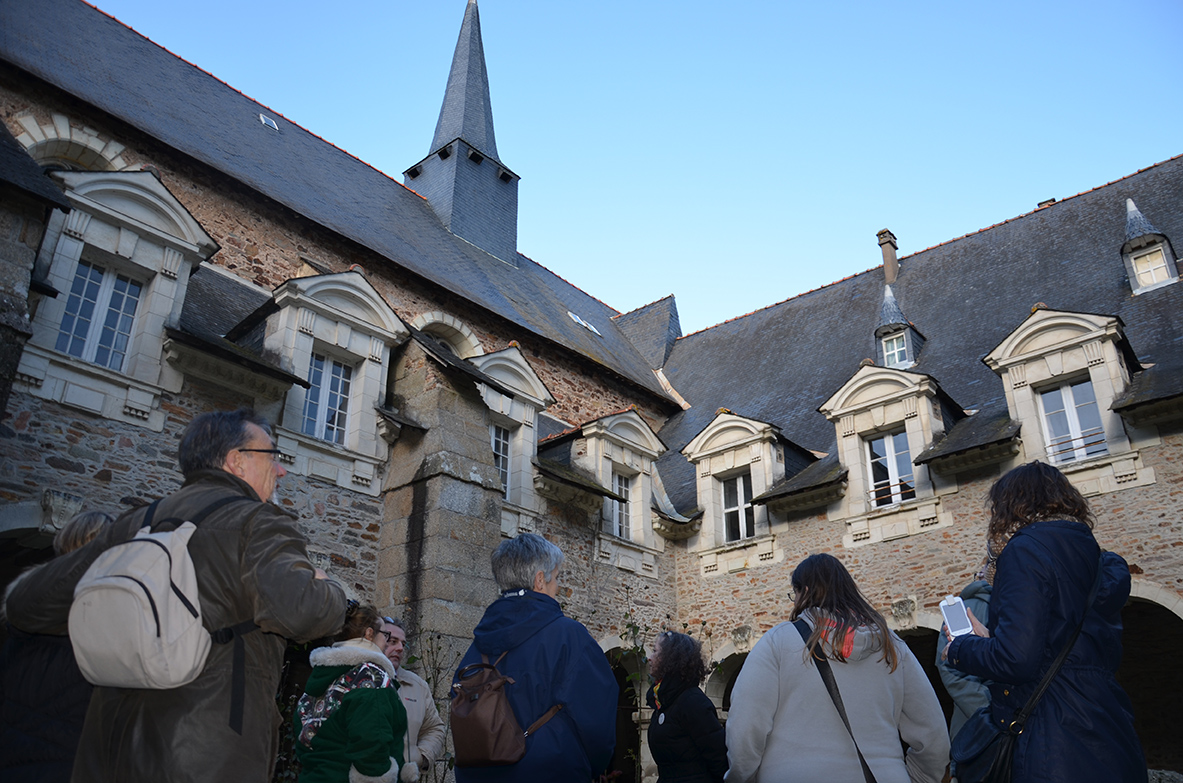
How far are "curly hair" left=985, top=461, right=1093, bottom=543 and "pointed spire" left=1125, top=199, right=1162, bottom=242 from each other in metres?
10.7

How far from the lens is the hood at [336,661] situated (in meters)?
2.97

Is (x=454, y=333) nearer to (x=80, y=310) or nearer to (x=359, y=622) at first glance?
(x=80, y=310)

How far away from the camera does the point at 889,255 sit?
1527 centimetres

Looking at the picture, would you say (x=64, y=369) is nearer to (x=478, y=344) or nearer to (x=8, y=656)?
(x=8, y=656)

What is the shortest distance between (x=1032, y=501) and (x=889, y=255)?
1374 centimetres

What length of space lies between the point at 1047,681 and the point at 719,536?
9.83 m

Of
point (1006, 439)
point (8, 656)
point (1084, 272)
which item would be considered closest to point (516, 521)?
point (1006, 439)

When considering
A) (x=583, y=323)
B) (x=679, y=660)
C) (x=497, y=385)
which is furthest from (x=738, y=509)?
(x=679, y=660)

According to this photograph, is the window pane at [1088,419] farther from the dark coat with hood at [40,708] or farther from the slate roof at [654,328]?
the dark coat with hood at [40,708]

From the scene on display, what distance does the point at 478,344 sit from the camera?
11711mm

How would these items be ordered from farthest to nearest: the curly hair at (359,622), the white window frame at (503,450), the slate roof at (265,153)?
1. the white window frame at (503,450)
2. the slate roof at (265,153)
3. the curly hair at (359,622)

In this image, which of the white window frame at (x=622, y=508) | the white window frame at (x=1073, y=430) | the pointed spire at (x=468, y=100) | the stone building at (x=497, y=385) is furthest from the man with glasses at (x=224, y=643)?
the pointed spire at (x=468, y=100)

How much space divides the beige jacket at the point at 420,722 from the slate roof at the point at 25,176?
436cm

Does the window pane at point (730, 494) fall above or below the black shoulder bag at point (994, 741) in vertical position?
above
